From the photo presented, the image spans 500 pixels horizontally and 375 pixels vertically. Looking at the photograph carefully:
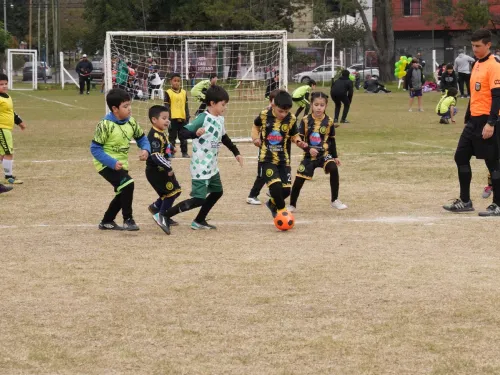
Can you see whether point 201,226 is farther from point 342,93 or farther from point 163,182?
point 342,93

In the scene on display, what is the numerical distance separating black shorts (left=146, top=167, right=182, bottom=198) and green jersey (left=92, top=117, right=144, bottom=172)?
0.28 m

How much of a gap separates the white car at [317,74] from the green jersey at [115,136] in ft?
161

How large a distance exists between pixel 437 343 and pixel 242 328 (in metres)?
1.20

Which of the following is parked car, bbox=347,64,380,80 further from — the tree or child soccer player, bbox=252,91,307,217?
child soccer player, bbox=252,91,307,217

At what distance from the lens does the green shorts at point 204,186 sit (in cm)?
934

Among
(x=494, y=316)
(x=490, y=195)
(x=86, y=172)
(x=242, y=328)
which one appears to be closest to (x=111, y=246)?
(x=242, y=328)

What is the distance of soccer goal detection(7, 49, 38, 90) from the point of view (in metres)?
52.9

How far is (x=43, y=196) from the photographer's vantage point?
1203cm

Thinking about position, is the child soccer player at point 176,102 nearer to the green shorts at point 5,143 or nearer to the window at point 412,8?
the green shorts at point 5,143

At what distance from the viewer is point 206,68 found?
31.4 m

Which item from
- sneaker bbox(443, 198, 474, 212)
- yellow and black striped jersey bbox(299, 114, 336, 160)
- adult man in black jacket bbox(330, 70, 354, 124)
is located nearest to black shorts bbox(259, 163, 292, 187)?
yellow and black striped jersey bbox(299, 114, 336, 160)

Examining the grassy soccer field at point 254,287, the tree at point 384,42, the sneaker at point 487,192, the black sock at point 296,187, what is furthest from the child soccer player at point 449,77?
the tree at point 384,42

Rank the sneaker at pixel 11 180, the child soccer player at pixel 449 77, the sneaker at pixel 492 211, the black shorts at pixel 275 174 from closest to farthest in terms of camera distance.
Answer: the black shorts at pixel 275 174 < the sneaker at pixel 492 211 < the sneaker at pixel 11 180 < the child soccer player at pixel 449 77

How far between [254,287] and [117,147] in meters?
3.07
